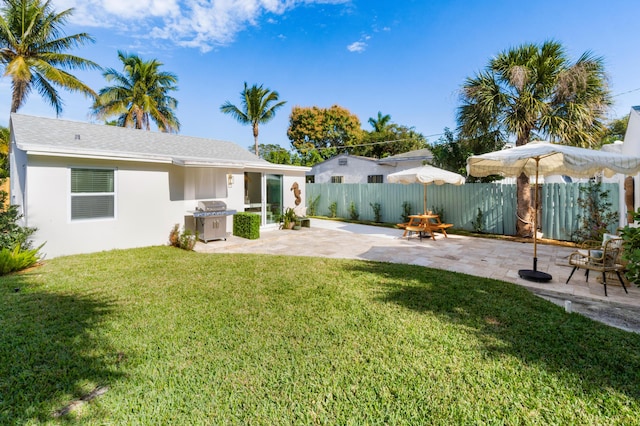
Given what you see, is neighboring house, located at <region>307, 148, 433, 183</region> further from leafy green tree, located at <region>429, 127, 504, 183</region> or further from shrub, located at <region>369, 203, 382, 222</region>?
shrub, located at <region>369, 203, 382, 222</region>

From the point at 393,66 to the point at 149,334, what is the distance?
19.8 m

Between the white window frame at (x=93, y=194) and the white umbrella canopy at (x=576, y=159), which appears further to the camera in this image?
the white window frame at (x=93, y=194)

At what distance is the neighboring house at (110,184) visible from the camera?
7.36 metres

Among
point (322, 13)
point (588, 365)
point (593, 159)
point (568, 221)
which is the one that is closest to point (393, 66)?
point (322, 13)

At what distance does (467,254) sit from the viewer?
8234 mm

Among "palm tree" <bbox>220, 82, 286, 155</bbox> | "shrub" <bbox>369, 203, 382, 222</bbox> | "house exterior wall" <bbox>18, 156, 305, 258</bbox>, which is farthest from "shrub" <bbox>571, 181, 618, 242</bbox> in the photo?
"palm tree" <bbox>220, 82, 286, 155</bbox>

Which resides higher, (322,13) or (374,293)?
(322,13)

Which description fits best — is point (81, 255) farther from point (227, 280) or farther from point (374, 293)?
point (374, 293)

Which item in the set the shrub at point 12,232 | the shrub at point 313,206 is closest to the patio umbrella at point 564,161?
the shrub at point 12,232

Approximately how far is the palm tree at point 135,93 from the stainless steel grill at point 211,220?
63.8ft

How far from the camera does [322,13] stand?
14055mm

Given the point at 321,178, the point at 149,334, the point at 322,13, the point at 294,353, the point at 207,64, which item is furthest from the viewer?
the point at 321,178

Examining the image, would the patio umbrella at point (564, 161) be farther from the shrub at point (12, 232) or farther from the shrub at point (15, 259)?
the shrub at point (12, 232)

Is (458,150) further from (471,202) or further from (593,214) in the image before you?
(593,214)
